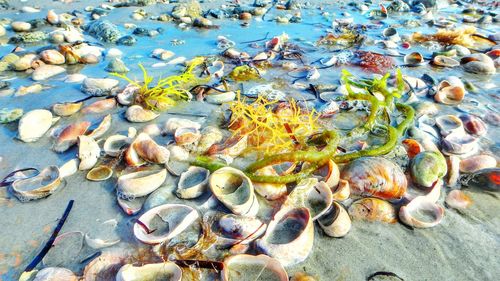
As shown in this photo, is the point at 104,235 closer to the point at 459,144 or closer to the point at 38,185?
the point at 38,185

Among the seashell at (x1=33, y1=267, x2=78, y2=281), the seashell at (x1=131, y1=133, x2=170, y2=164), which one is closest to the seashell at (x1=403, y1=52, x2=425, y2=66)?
the seashell at (x1=131, y1=133, x2=170, y2=164)

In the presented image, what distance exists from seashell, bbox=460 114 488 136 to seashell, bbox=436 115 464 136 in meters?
0.12

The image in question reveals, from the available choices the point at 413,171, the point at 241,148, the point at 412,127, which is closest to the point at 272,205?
the point at 241,148

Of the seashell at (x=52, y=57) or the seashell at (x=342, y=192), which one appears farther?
the seashell at (x=52, y=57)

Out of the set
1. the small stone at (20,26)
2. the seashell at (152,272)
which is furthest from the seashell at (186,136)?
the small stone at (20,26)

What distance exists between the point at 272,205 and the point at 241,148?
0.72m

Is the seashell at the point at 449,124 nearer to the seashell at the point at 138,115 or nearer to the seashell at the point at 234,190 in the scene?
the seashell at the point at 234,190

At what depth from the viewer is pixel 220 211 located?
2412 mm

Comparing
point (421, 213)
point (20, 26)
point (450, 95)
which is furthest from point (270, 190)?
point (20, 26)

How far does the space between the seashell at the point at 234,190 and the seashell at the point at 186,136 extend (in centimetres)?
62

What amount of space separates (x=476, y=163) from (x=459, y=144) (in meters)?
0.28

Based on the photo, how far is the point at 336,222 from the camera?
2.26 metres

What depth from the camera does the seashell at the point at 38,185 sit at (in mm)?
2508

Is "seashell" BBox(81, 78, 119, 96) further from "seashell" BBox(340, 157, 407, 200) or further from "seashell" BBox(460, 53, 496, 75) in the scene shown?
"seashell" BBox(460, 53, 496, 75)
